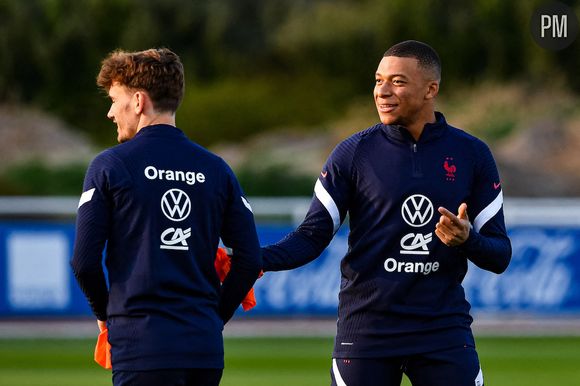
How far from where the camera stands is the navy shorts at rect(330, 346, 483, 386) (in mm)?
5254

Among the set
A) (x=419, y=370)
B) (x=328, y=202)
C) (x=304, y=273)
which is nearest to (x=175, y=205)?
(x=328, y=202)

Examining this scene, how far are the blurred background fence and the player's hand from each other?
10.8 meters

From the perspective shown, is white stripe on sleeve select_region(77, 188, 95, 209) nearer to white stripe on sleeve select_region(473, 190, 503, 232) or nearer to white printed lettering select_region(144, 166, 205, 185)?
white printed lettering select_region(144, 166, 205, 185)

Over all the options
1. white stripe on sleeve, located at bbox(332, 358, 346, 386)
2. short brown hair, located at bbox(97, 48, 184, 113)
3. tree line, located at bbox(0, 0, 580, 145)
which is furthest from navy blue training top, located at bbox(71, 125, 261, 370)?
tree line, located at bbox(0, 0, 580, 145)

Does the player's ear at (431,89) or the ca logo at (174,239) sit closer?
the ca logo at (174,239)

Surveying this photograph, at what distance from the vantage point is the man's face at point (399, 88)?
17.7ft

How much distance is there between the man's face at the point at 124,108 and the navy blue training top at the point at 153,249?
0.18 feet

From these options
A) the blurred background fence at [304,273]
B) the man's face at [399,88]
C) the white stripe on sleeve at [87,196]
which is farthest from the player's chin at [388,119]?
the blurred background fence at [304,273]

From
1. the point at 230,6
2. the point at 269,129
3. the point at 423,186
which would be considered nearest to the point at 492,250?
the point at 423,186

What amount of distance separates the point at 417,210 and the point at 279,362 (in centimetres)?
827

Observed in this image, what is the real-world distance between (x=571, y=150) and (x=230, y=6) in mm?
13447

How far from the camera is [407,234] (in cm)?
532

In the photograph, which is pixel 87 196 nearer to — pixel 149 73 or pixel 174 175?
pixel 174 175

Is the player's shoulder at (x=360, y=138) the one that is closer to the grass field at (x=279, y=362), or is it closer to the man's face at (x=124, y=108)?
the man's face at (x=124, y=108)
